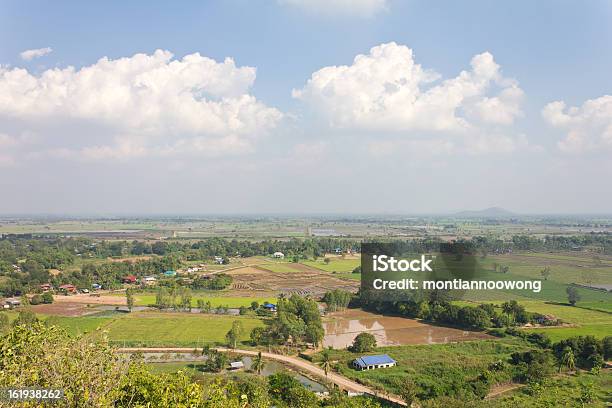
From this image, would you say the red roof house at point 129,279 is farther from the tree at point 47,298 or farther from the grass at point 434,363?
the grass at point 434,363

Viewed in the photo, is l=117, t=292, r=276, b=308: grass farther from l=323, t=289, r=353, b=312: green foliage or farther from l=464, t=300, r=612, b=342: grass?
l=464, t=300, r=612, b=342: grass

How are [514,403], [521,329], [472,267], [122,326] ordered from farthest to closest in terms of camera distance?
1. [472,267]
2. [122,326]
3. [521,329]
4. [514,403]

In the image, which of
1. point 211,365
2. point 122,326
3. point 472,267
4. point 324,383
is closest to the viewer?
point 324,383

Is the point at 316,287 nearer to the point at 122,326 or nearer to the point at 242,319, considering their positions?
the point at 242,319

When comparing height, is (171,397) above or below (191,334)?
above

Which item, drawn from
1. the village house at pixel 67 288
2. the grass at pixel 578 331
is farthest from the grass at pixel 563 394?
the village house at pixel 67 288

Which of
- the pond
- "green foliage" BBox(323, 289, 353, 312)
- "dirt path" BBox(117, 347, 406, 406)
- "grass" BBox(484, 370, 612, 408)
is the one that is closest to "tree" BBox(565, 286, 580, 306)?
"grass" BBox(484, 370, 612, 408)

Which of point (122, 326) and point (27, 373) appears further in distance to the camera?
Result: point (122, 326)

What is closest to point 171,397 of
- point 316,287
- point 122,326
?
point 122,326
